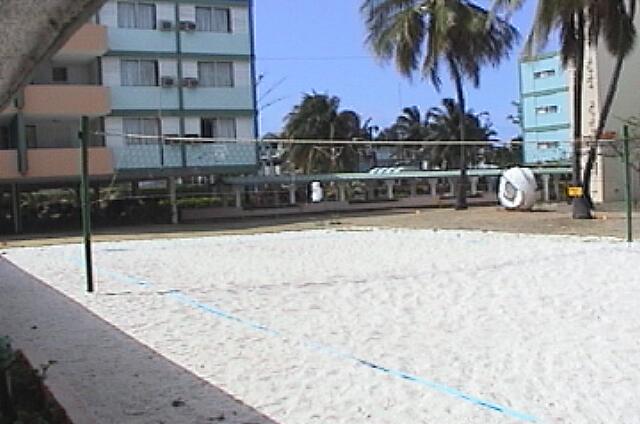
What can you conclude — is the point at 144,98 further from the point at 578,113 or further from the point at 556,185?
the point at 556,185

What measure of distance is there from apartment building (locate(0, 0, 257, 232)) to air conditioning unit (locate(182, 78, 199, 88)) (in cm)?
6

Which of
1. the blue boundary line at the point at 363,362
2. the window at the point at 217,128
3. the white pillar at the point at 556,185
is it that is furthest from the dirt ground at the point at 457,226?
the blue boundary line at the point at 363,362

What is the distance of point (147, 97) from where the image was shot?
33.9m

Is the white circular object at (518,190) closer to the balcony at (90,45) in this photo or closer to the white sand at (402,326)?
the white sand at (402,326)

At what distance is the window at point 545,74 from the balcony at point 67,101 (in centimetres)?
3389

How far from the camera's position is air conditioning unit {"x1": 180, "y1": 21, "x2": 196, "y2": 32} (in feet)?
115

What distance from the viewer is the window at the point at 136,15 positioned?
33844mm

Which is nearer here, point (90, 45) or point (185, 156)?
point (90, 45)

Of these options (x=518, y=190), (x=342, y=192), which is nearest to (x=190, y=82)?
(x=342, y=192)

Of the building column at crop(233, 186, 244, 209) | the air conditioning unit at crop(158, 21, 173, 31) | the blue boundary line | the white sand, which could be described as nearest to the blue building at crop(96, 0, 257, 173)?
the air conditioning unit at crop(158, 21, 173, 31)

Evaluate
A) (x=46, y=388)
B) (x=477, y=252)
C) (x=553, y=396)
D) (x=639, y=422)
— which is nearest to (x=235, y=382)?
(x=46, y=388)

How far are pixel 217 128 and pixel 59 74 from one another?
21.6 ft

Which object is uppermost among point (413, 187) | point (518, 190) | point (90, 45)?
point (90, 45)

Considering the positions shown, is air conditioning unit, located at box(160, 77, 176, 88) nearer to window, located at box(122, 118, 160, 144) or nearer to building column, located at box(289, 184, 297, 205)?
window, located at box(122, 118, 160, 144)
